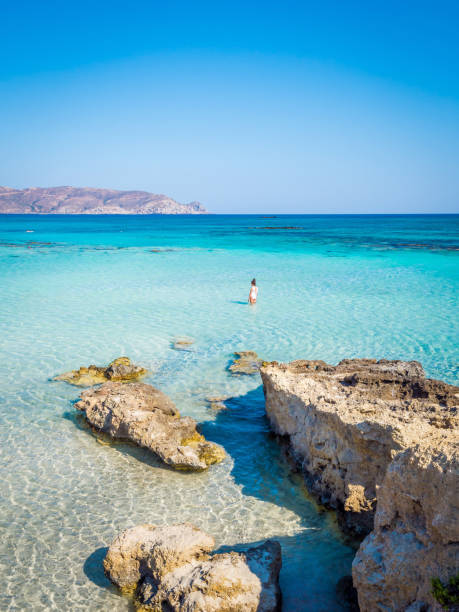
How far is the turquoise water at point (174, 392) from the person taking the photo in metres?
5.55

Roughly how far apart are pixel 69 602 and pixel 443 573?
3895 millimetres

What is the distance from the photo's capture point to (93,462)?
7582 mm

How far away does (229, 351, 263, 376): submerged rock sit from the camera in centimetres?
1160

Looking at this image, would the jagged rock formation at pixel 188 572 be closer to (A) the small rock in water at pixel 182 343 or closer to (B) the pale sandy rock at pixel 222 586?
(B) the pale sandy rock at pixel 222 586

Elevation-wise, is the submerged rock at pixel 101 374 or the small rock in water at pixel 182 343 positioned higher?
the small rock in water at pixel 182 343

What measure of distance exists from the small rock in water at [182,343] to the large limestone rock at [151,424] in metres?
4.40

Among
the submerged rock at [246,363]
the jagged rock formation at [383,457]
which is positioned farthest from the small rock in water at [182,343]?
the jagged rock formation at [383,457]

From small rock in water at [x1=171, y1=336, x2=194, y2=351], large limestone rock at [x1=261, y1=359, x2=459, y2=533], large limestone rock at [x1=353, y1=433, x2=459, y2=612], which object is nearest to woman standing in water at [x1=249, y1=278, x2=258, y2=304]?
small rock in water at [x1=171, y1=336, x2=194, y2=351]

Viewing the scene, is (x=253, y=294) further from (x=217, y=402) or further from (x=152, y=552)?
(x=152, y=552)

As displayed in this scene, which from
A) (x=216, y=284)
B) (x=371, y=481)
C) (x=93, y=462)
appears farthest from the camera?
(x=216, y=284)

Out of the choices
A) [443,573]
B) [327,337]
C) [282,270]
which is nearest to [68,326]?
[327,337]

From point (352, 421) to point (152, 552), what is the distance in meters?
3.05

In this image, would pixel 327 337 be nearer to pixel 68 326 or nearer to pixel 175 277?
pixel 68 326

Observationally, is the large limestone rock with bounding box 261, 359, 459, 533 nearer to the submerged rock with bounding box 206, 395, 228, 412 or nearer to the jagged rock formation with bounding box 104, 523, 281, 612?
the submerged rock with bounding box 206, 395, 228, 412
